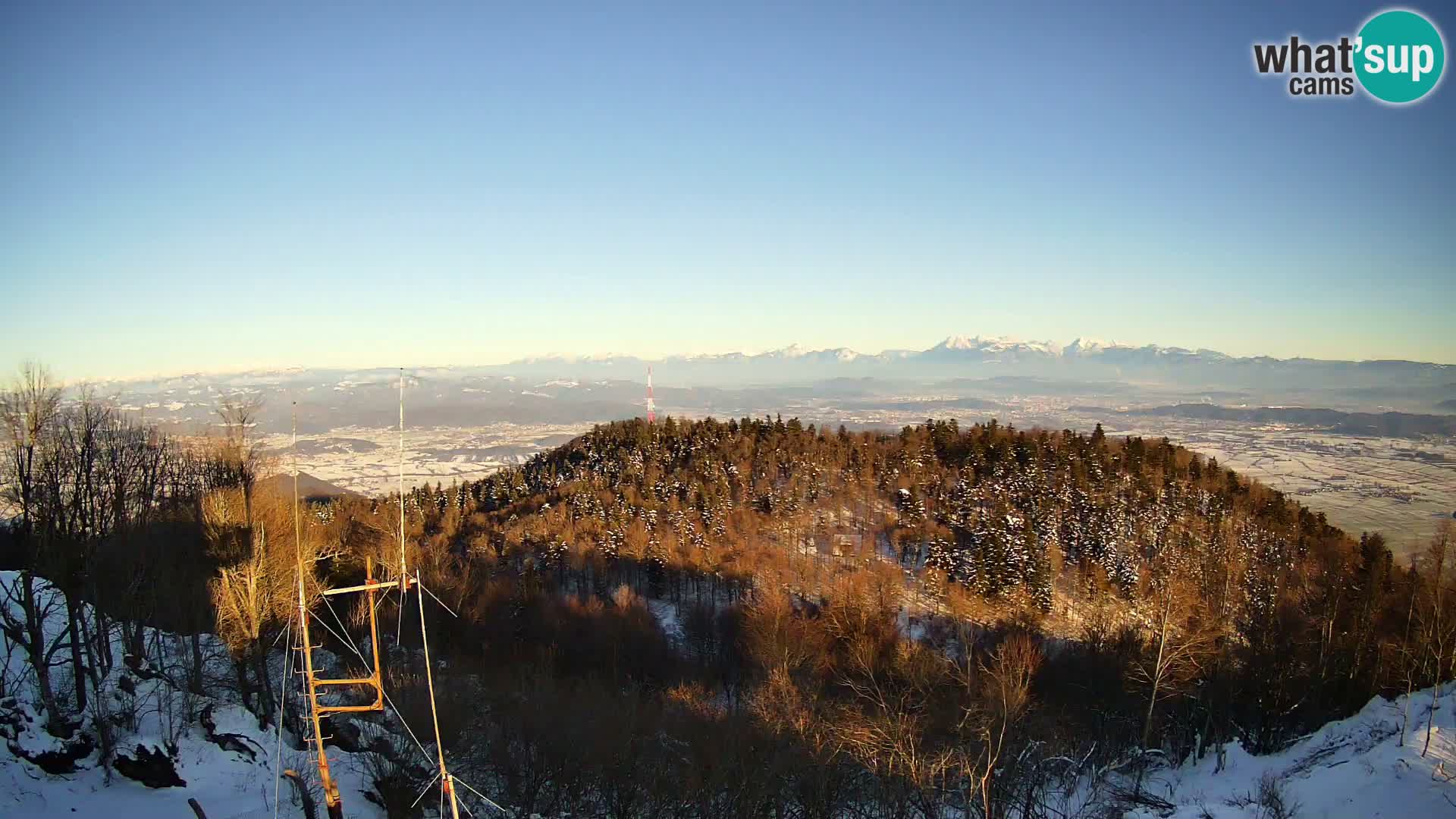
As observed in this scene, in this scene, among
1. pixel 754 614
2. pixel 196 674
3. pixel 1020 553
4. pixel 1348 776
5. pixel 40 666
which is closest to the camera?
pixel 40 666

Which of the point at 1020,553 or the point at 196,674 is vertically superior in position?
the point at 196,674

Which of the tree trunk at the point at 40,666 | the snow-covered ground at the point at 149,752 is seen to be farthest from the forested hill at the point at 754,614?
the snow-covered ground at the point at 149,752

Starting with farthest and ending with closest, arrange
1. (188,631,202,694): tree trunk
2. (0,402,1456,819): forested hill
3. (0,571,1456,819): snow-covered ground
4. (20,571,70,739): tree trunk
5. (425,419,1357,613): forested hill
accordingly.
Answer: (425,419,1357,613): forested hill
(188,631,202,694): tree trunk
(0,402,1456,819): forested hill
(20,571,70,739): tree trunk
(0,571,1456,819): snow-covered ground

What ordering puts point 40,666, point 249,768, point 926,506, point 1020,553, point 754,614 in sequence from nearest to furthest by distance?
point 40,666 → point 249,768 → point 754,614 → point 1020,553 → point 926,506

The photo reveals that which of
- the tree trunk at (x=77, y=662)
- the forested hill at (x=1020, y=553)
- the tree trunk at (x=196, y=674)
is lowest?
the forested hill at (x=1020, y=553)

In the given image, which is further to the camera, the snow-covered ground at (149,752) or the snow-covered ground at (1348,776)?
the snow-covered ground at (1348,776)

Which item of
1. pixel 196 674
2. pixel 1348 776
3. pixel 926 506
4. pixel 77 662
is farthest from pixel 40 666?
pixel 926 506

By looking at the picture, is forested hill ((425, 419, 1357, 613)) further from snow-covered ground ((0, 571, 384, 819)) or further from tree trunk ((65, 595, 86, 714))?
tree trunk ((65, 595, 86, 714))

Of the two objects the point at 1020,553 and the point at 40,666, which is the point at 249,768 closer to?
the point at 40,666

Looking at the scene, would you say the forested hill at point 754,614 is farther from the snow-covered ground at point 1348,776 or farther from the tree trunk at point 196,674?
the snow-covered ground at point 1348,776

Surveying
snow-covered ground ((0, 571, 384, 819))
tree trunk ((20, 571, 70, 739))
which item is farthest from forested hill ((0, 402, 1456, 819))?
snow-covered ground ((0, 571, 384, 819))

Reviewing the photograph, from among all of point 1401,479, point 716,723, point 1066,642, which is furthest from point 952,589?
point 1401,479
